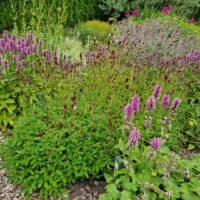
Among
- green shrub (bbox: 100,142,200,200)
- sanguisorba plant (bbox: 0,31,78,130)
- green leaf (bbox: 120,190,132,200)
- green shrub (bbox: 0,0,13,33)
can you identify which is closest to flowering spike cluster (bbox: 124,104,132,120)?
green shrub (bbox: 100,142,200,200)

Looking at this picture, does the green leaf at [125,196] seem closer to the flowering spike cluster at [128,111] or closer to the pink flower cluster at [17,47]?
the flowering spike cluster at [128,111]

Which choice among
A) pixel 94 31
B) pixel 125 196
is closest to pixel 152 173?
pixel 125 196

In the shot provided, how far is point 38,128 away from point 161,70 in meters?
1.92

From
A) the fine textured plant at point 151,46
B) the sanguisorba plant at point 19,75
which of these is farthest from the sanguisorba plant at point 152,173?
the fine textured plant at point 151,46

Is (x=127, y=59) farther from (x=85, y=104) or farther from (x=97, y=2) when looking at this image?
(x=97, y=2)

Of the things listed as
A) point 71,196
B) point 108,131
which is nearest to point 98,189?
point 71,196

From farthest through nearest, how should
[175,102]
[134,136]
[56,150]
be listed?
[56,150], [175,102], [134,136]

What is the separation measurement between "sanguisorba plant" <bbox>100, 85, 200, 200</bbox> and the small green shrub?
14.6 feet

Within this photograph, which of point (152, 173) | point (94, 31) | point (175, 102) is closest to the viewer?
point (175, 102)

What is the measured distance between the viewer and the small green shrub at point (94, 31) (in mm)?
7320

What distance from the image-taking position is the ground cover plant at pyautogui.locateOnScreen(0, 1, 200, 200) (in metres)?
2.80

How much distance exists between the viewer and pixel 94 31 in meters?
7.65

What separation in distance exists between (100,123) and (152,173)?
2.39 ft

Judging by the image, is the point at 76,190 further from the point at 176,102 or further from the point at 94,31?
the point at 94,31
